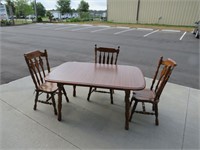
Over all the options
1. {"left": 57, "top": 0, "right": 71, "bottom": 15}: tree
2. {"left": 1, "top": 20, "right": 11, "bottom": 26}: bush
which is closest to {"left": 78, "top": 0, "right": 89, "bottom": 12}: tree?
{"left": 57, "top": 0, "right": 71, "bottom": 15}: tree

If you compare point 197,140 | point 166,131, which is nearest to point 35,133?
point 166,131

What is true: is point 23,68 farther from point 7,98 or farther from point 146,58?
point 146,58

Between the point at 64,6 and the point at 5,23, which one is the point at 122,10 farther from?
the point at 64,6

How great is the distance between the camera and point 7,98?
2.75 metres

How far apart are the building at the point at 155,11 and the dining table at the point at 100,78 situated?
15.9 m

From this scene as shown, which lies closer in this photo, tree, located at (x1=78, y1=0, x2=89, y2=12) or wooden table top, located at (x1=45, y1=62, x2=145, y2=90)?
wooden table top, located at (x1=45, y1=62, x2=145, y2=90)

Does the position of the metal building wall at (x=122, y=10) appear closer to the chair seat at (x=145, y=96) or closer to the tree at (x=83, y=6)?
the tree at (x=83, y=6)

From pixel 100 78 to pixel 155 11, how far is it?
54.7 ft

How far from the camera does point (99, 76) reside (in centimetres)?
211

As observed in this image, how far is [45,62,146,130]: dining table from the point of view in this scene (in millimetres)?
1879

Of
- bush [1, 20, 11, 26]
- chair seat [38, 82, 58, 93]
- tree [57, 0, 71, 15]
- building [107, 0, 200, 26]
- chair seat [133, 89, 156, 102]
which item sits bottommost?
chair seat [133, 89, 156, 102]

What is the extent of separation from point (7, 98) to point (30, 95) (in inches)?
14.7

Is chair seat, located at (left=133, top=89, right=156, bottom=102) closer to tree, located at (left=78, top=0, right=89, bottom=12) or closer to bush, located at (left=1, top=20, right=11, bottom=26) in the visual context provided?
bush, located at (left=1, top=20, right=11, bottom=26)

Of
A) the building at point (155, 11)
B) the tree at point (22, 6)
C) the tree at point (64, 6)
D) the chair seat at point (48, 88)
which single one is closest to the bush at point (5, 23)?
the tree at point (22, 6)
